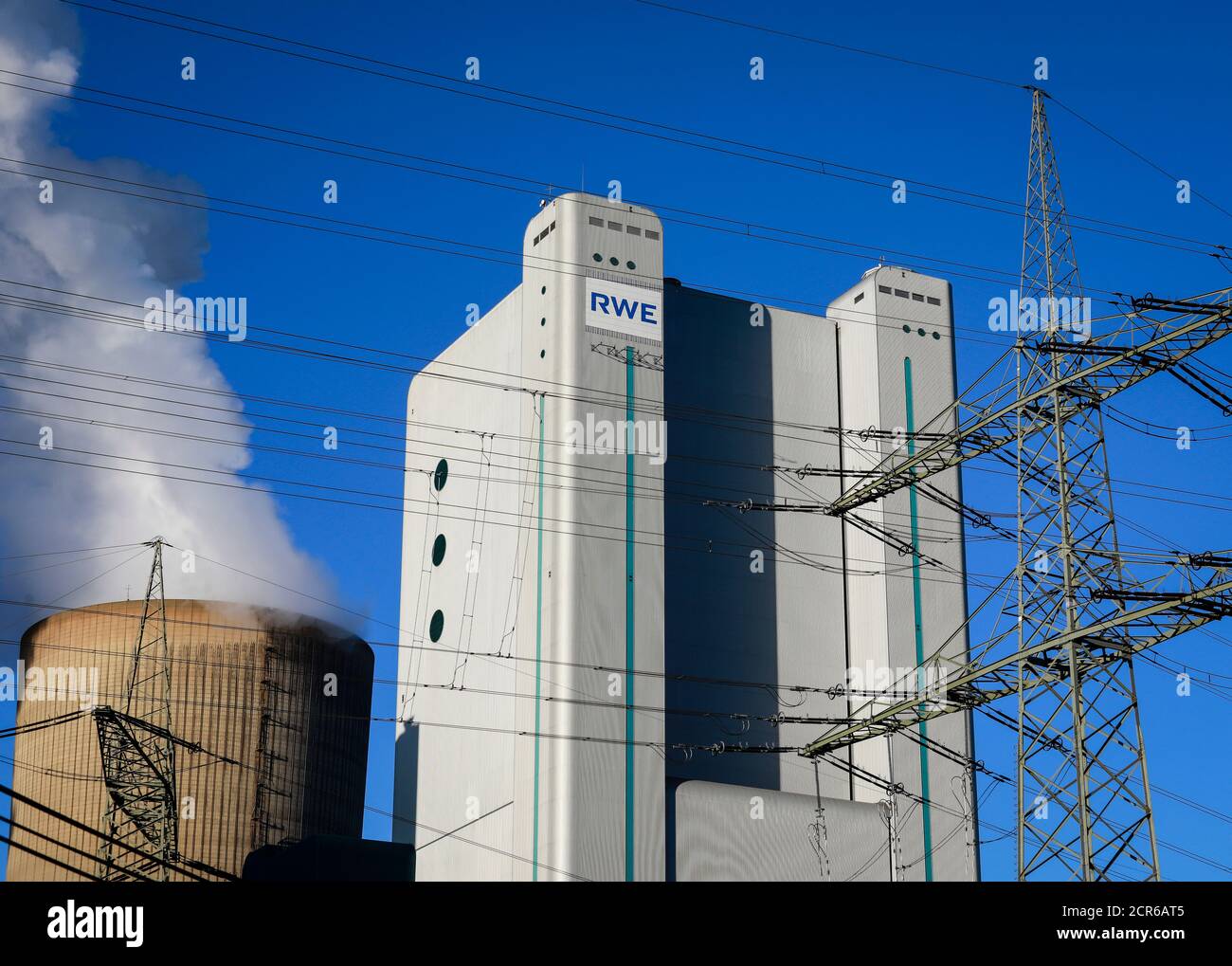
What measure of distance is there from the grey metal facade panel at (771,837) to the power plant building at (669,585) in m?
0.10

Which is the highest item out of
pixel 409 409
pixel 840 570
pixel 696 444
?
pixel 409 409

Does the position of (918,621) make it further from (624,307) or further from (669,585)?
(624,307)

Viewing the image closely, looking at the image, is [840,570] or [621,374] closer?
[621,374]

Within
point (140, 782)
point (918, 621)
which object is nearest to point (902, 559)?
point (918, 621)

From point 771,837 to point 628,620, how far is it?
9013 mm

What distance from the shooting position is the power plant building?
51.7m

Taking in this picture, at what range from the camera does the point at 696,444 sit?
192 feet

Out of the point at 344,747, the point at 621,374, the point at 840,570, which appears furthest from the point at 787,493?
the point at 344,747

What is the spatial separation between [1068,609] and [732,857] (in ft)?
62.4

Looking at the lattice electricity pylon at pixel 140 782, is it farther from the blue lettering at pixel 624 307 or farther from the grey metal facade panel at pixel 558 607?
the blue lettering at pixel 624 307

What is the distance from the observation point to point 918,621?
59.4 m

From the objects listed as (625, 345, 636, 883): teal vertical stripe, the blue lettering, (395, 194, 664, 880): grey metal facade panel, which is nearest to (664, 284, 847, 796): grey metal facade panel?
(625, 345, 636, 883): teal vertical stripe

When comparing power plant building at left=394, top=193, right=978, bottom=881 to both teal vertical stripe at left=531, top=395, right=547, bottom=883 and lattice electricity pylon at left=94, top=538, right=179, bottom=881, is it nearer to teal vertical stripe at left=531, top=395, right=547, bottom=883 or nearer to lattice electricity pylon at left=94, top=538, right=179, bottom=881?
teal vertical stripe at left=531, top=395, right=547, bottom=883
